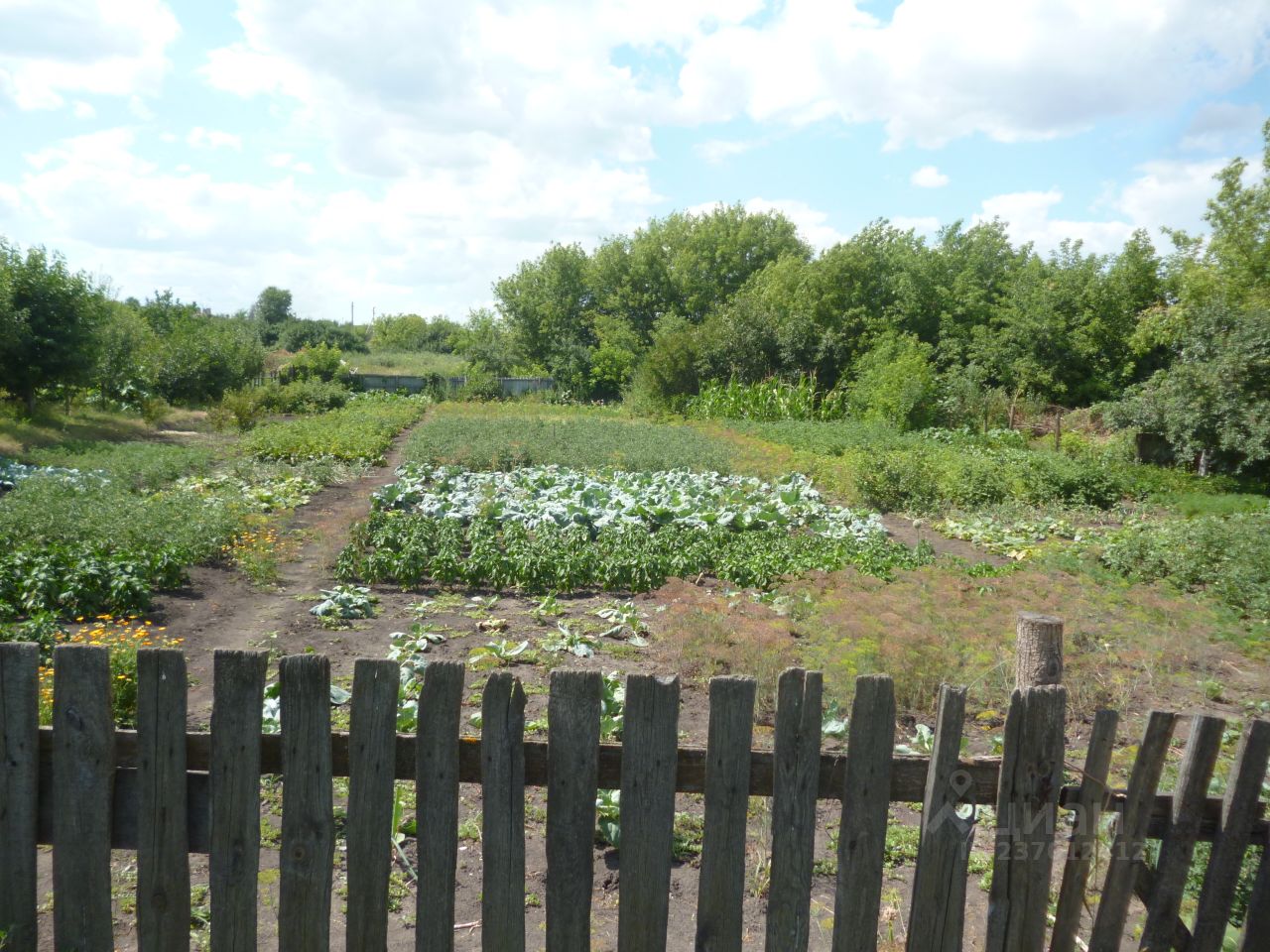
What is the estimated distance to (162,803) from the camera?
2.42m

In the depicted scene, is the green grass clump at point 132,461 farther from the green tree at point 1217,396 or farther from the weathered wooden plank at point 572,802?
the green tree at point 1217,396

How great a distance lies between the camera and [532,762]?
7.79ft

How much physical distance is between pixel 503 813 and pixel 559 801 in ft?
0.49

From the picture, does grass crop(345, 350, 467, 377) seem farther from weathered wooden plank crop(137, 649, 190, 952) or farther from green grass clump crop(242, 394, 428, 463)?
weathered wooden plank crop(137, 649, 190, 952)

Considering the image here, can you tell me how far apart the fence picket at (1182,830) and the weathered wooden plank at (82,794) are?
2869 mm

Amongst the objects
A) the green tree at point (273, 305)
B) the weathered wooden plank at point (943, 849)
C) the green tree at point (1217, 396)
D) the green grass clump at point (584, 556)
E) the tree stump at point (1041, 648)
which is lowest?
the green grass clump at point (584, 556)

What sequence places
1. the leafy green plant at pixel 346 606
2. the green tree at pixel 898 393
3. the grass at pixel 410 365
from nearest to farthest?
the leafy green plant at pixel 346 606
the green tree at pixel 898 393
the grass at pixel 410 365

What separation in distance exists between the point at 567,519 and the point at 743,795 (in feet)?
27.7

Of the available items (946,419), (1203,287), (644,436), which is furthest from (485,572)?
(1203,287)

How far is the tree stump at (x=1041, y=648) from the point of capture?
122 inches

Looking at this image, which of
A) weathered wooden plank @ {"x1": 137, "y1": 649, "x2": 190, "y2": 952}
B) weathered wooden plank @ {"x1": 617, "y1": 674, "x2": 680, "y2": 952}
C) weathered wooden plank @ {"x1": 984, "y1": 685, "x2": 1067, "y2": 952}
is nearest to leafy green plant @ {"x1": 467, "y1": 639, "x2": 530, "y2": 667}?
weathered wooden plank @ {"x1": 137, "y1": 649, "x2": 190, "y2": 952}

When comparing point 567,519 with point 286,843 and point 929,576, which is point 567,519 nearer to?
point 929,576

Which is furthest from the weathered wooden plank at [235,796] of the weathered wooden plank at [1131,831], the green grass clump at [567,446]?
the green grass clump at [567,446]

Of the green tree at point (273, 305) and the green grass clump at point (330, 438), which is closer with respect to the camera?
the green grass clump at point (330, 438)
